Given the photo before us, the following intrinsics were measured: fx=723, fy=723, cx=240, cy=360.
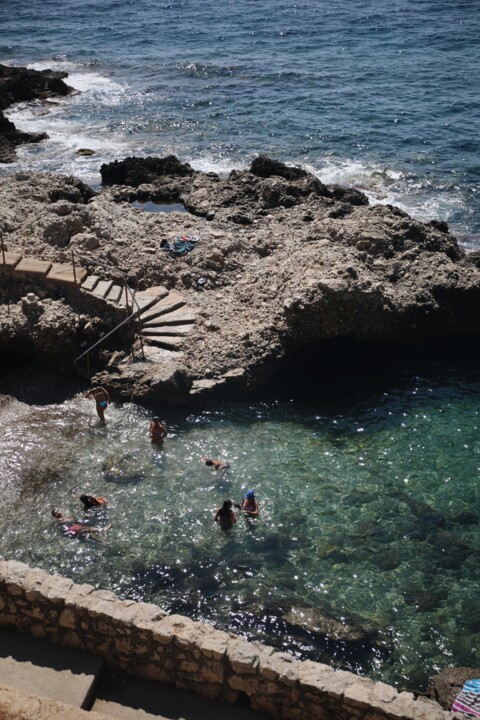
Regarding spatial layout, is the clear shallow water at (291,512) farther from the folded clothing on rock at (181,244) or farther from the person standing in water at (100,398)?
the folded clothing on rock at (181,244)

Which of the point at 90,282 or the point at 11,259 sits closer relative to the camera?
the point at 90,282

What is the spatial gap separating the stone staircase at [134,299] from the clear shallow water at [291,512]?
2.48 meters

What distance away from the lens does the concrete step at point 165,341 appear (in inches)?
778

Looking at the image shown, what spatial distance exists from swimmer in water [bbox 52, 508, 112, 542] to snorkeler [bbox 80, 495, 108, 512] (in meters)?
0.40

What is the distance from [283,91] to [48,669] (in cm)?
4161

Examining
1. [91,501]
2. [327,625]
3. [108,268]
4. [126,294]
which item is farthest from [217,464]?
[108,268]

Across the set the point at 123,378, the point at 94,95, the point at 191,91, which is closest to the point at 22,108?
the point at 94,95

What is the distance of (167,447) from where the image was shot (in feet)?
57.8

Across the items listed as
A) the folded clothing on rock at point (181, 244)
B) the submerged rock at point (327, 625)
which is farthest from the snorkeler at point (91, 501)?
the folded clothing on rock at point (181, 244)

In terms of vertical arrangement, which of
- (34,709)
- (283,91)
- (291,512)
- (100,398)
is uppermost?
(283,91)

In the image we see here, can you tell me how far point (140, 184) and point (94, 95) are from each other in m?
19.6

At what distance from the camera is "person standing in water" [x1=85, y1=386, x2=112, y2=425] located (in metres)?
18.0

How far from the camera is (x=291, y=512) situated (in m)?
16.0

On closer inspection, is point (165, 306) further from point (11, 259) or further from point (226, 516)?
point (226, 516)
